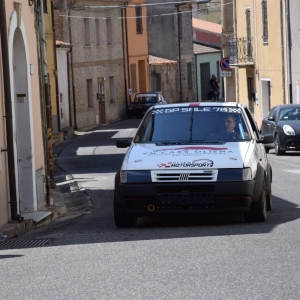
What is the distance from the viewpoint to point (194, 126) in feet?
38.4

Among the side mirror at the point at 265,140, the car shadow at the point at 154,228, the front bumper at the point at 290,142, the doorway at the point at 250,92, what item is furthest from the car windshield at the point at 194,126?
the doorway at the point at 250,92

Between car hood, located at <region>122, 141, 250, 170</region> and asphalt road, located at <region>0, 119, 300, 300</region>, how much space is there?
2.56 feet

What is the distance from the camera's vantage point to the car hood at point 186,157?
10.5 metres

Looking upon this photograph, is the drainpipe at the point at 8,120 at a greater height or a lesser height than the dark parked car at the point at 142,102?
greater

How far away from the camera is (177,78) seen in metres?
65.8

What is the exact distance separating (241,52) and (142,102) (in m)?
11.1

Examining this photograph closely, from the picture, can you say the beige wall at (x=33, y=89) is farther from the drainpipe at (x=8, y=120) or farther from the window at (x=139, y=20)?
the window at (x=139, y=20)

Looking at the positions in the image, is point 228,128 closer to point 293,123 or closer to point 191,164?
point 191,164

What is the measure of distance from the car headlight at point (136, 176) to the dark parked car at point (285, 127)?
49.6 feet

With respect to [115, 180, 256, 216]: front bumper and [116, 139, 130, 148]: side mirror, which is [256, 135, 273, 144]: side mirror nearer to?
[115, 180, 256, 216]: front bumper

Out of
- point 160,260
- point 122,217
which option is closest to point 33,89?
point 122,217

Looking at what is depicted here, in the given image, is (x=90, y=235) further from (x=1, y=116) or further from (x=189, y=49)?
(x=189, y=49)

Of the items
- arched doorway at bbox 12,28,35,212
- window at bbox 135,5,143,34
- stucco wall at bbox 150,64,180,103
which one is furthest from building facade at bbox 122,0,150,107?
arched doorway at bbox 12,28,35,212

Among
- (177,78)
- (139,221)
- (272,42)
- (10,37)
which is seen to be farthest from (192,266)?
(177,78)
